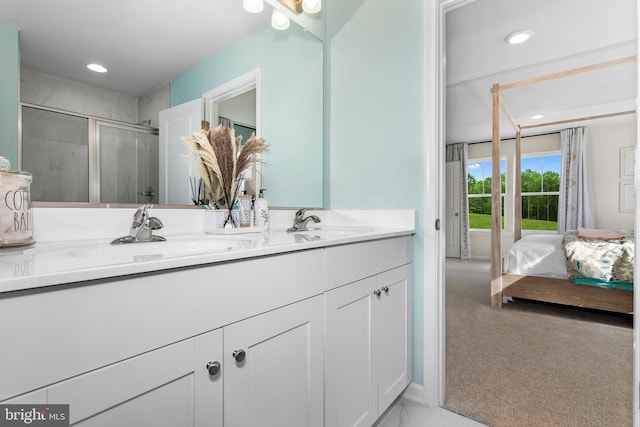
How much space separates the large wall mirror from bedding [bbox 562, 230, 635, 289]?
2644 mm

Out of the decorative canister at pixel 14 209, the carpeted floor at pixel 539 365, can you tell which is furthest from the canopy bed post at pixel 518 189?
the decorative canister at pixel 14 209

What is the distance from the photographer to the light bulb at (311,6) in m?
1.68

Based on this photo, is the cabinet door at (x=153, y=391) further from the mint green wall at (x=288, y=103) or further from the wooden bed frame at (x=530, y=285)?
the wooden bed frame at (x=530, y=285)

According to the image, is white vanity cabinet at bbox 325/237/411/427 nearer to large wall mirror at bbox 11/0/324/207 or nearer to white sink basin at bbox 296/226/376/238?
→ white sink basin at bbox 296/226/376/238

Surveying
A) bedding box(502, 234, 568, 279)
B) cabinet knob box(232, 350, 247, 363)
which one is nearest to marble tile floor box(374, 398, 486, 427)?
cabinet knob box(232, 350, 247, 363)

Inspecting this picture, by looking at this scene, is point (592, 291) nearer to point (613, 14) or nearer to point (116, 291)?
point (613, 14)

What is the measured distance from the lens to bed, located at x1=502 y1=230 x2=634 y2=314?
2600mm

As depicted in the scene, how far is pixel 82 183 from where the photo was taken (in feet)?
3.23

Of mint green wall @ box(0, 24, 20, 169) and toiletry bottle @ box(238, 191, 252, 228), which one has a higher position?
mint green wall @ box(0, 24, 20, 169)

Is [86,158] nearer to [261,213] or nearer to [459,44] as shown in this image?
[261,213]

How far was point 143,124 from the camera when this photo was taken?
1124 mm

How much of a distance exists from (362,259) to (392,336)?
0.45m

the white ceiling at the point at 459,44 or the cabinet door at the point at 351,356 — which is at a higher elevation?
the white ceiling at the point at 459,44

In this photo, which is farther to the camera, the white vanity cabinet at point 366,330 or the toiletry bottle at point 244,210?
the toiletry bottle at point 244,210
